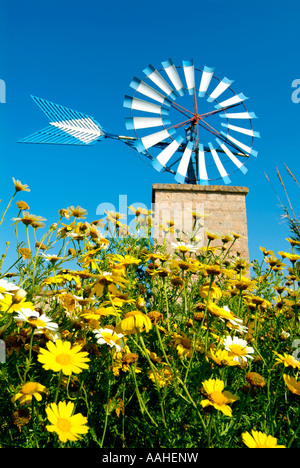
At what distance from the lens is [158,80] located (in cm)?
730

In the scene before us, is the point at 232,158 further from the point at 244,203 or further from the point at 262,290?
the point at 262,290

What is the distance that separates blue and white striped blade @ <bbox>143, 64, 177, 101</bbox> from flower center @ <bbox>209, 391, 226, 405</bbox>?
24.2 feet

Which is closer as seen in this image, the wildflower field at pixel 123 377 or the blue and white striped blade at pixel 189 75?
the wildflower field at pixel 123 377

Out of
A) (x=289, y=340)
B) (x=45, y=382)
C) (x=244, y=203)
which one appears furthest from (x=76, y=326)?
(x=244, y=203)

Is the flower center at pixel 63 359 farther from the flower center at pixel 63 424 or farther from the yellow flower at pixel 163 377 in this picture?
the yellow flower at pixel 163 377

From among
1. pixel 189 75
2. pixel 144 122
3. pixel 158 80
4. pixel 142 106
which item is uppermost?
pixel 189 75

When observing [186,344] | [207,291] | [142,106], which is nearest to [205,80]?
[142,106]

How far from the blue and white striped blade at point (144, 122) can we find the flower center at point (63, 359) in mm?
6591

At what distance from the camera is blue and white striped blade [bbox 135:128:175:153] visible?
271 inches

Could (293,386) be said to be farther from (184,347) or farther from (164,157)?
(164,157)

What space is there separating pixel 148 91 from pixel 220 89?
1.89 meters

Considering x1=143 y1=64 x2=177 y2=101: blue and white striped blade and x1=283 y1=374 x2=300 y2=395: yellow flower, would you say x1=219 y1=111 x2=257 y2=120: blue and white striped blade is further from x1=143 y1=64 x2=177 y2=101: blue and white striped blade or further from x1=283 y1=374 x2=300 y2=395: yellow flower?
x1=283 y1=374 x2=300 y2=395: yellow flower

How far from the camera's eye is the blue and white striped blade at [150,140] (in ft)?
22.5

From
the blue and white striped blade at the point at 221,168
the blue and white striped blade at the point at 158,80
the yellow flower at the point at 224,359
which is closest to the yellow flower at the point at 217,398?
the yellow flower at the point at 224,359
